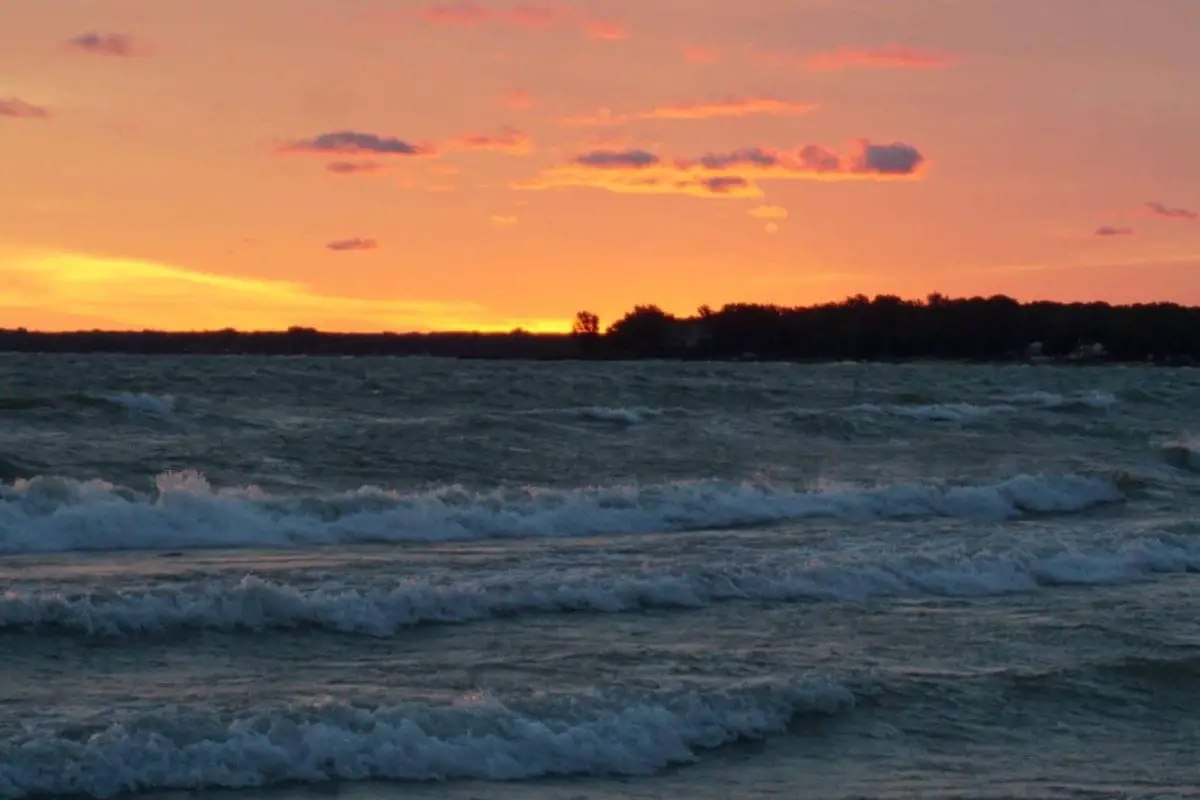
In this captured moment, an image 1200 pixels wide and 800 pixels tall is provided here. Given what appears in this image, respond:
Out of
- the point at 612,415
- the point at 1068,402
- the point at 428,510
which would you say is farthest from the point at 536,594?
the point at 1068,402

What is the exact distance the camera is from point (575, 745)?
30.7 feet

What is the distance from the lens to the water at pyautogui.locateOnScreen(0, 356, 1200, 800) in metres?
9.05

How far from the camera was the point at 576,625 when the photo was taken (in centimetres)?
1258

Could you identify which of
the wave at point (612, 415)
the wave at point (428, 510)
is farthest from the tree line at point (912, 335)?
the wave at point (428, 510)

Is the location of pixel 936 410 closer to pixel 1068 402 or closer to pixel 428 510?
pixel 1068 402

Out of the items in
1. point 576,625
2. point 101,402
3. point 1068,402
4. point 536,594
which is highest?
point 101,402

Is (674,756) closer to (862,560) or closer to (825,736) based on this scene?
(825,736)

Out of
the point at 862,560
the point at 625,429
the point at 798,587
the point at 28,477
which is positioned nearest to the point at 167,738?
the point at 798,587

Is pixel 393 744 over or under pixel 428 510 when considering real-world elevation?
under

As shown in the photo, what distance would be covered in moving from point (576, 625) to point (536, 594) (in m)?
0.83

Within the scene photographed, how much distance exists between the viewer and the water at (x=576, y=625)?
9.05 m

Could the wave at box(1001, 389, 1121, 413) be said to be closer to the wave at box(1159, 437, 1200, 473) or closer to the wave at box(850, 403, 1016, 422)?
the wave at box(850, 403, 1016, 422)

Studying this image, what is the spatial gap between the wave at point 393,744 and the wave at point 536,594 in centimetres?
283

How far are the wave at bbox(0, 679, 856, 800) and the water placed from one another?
0.02 m
